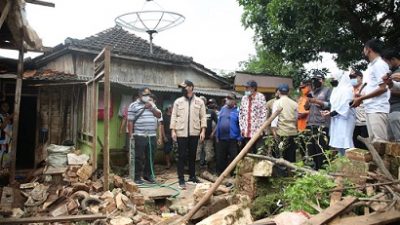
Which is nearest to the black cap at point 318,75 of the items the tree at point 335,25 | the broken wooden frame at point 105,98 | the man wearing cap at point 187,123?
the man wearing cap at point 187,123

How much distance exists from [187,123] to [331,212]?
3.99m

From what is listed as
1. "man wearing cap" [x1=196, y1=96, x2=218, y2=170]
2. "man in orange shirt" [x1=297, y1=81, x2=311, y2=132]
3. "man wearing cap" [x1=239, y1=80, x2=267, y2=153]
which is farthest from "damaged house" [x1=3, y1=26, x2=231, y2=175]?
"man in orange shirt" [x1=297, y1=81, x2=311, y2=132]

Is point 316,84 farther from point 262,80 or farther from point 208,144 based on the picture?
point 262,80

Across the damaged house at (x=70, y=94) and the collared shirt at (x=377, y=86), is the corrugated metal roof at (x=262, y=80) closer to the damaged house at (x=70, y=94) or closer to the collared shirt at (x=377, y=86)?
the damaged house at (x=70, y=94)

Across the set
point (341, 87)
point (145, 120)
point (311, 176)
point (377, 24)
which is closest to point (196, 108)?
point (145, 120)

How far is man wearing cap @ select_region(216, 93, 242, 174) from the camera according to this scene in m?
7.48

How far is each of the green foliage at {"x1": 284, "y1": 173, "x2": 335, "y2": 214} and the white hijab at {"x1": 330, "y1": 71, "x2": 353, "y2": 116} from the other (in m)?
1.80

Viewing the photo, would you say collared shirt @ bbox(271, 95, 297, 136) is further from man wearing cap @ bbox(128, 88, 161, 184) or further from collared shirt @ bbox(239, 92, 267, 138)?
man wearing cap @ bbox(128, 88, 161, 184)

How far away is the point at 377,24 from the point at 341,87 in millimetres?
6529

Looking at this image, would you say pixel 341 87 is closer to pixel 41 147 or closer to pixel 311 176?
pixel 311 176

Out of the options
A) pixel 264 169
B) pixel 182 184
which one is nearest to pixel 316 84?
pixel 264 169

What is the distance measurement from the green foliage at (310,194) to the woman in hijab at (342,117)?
63.2 inches

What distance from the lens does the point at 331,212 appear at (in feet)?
10.9

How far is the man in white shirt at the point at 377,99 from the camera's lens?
4.36m
